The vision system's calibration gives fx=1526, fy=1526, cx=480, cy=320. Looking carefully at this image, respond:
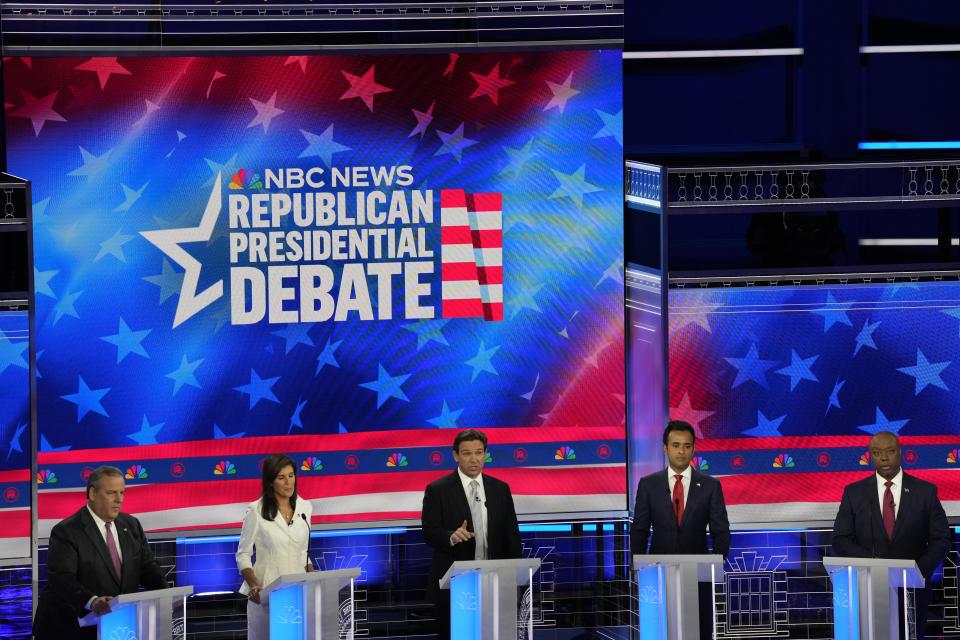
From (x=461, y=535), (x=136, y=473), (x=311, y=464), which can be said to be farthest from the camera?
(x=311, y=464)

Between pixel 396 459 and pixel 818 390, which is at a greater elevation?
pixel 818 390

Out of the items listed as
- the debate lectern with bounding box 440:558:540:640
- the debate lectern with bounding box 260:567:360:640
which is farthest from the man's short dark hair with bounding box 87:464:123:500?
the debate lectern with bounding box 440:558:540:640

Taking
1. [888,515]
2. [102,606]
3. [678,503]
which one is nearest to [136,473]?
[102,606]

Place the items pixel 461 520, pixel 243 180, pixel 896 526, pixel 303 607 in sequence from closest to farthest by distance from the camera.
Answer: pixel 303 607, pixel 461 520, pixel 896 526, pixel 243 180

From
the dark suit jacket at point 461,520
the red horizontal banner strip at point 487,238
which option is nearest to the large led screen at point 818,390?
the red horizontal banner strip at point 487,238

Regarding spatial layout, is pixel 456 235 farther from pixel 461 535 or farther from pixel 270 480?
pixel 270 480

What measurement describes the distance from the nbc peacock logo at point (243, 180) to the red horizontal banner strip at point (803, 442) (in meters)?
3.01

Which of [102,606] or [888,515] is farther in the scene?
[888,515]

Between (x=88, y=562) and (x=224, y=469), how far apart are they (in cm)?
233

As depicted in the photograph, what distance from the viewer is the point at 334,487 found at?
902 cm

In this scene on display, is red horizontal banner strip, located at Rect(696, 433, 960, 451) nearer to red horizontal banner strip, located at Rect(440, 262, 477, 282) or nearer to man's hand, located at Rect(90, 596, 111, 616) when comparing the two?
red horizontal banner strip, located at Rect(440, 262, 477, 282)

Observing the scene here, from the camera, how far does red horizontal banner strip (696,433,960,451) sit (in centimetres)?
902

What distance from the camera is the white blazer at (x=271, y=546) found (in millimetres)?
6797

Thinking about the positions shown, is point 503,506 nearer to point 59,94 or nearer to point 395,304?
point 395,304
